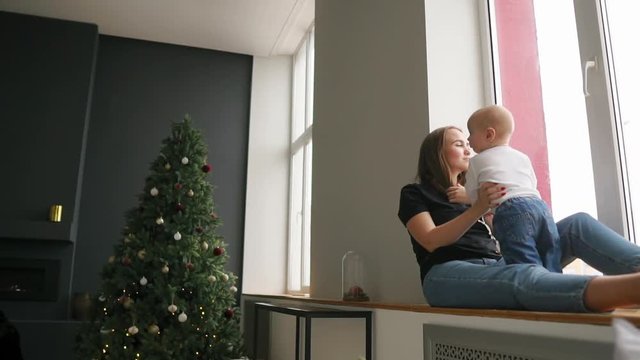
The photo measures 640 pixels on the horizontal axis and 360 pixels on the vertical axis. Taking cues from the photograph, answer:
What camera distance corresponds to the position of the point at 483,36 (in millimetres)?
2467

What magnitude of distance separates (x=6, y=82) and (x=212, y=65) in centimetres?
191

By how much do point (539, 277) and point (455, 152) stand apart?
635 millimetres

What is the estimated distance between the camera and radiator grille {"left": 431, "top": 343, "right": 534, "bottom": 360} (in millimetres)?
1342

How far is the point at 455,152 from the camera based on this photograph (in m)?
1.78

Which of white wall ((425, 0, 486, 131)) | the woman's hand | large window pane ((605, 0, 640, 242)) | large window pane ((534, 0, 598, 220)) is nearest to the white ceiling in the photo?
white wall ((425, 0, 486, 131))

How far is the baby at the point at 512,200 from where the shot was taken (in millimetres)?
1385

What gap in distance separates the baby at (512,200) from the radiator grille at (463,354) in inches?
9.4

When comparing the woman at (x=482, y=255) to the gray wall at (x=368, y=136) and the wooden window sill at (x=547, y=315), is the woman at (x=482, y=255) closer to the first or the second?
the wooden window sill at (x=547, y=315)

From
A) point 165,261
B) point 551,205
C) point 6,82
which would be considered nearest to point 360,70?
point 551,205

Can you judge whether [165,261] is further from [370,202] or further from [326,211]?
[370,202]

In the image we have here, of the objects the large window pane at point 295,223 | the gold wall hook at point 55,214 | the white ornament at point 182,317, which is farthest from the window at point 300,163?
the gold wall hook at point 55,214

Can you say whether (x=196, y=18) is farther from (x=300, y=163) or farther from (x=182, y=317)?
(x=182, y=317)

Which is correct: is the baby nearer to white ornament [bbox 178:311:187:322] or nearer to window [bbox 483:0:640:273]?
window [bbox 483:0:640:273]

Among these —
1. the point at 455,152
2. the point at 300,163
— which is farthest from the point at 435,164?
the point at 300,163
